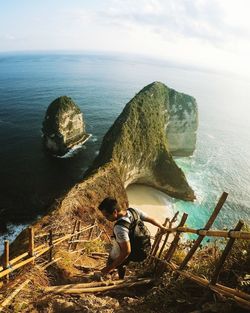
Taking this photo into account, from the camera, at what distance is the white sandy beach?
1384 inches

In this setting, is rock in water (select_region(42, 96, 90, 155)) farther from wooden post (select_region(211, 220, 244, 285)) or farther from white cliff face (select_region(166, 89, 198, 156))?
wooden post (select_region(211, 220, 244, 285))

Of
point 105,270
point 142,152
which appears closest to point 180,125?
point 142,152

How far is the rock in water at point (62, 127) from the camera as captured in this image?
50.3m

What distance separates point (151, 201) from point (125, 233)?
31.6m

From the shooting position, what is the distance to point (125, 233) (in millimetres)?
6398

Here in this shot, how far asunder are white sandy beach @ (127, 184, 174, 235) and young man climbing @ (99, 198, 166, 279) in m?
27.4

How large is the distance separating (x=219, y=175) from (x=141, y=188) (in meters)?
17.4

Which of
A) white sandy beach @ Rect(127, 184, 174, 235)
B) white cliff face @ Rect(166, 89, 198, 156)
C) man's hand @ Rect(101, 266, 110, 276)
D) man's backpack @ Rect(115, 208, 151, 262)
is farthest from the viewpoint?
white cliff face @ Rect(166, 89, 198, 156)

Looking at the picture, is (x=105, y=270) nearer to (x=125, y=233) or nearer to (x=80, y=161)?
(x=125, y=233)

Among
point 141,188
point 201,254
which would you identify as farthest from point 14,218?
point 201,254

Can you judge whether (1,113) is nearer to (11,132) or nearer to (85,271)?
(11,132)

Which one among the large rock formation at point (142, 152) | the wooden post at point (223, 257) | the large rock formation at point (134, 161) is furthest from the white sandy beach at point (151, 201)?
the wooden post at point (223, 257)

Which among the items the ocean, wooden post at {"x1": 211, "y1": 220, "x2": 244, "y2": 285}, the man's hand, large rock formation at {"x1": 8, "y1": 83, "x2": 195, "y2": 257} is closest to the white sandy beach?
large rock formation at {"x1": 8, "y1": 83, "x2": 195, "y2": 257}

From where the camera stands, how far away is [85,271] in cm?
936
